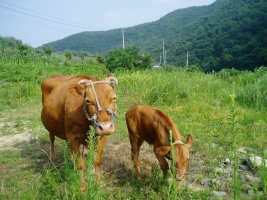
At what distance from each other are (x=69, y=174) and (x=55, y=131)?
2241 millimetres

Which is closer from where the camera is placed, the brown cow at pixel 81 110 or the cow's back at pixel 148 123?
the brown cow at pixel 81 110

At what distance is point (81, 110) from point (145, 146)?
223cm

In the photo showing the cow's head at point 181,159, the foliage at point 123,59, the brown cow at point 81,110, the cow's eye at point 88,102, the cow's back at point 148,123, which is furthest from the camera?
the foliage at point 123,59

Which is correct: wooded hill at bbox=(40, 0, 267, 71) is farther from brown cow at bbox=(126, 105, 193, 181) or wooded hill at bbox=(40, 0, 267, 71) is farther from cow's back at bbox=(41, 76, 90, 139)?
brown cow at bbox=(126, 105, 193, 181)

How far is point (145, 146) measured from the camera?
6.89 metres

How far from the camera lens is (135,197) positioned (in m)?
4.64

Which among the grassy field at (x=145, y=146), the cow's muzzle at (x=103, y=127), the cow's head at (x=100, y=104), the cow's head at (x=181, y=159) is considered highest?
the cow's head at (x=100, y=104)

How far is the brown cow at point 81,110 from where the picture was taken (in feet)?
14.8

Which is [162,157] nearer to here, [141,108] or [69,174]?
[141,108]

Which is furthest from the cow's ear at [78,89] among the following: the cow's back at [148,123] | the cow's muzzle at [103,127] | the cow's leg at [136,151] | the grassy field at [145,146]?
the cow's leg at [136,151]

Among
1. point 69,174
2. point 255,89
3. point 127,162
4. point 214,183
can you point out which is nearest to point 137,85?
point 255,89

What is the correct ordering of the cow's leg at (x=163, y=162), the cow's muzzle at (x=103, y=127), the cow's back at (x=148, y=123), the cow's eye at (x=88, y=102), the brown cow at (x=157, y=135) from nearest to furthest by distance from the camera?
the brown cow at (x=157, y=135) < the cow's muzzle at (x=103, y=127) < the cow's eye at (x=88, y=102) < the cow's leg at (x=163, y=162) < the cow's back at (x=148, y=123)

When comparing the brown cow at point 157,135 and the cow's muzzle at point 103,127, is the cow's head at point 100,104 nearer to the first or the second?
the cow's muzzle at point 103,127

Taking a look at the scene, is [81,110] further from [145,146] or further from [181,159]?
[145,146]
